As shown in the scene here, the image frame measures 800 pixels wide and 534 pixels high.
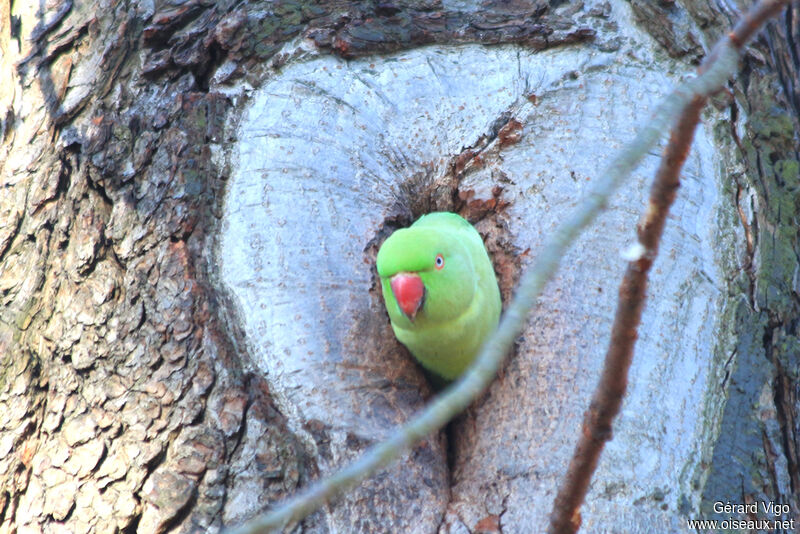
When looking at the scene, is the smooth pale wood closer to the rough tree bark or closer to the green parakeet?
the rough tree bark

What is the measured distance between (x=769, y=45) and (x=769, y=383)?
1623 mm

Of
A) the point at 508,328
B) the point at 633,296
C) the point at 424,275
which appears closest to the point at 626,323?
the point at 633,296

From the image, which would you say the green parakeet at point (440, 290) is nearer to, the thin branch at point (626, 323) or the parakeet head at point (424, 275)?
the parakeet head at point (424, 275)

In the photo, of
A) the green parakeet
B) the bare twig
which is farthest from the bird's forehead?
the bare twig

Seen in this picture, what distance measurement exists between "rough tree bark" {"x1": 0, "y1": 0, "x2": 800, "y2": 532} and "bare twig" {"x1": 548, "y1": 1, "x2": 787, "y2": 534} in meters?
1.08

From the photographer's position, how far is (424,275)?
2.88 meters

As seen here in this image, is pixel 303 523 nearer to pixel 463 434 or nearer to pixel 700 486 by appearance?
pixel 463 434

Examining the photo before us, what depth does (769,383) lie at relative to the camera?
255 cm

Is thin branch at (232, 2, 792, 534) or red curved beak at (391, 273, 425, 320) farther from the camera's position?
red curved beak at (391, 273, 425, 320)

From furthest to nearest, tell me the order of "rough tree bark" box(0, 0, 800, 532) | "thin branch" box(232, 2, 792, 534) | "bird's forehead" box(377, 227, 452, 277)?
"bird's forehead" box(377, 227, 452, 277) < "rough tree bark" box(0, 0, 800, 532) < "thin branch" box(232, 2, 792, 534)

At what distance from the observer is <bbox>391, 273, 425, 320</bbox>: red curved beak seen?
278 cm

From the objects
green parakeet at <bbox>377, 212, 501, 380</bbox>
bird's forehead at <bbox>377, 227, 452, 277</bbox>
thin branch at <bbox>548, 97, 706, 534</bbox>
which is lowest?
green parakeet at <bbox>377, 212, 501, 380</bbox>

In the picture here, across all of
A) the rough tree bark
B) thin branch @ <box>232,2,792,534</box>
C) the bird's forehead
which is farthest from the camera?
the bird's forehead

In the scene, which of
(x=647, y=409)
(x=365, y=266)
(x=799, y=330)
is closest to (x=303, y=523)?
(x=365, y=266)
